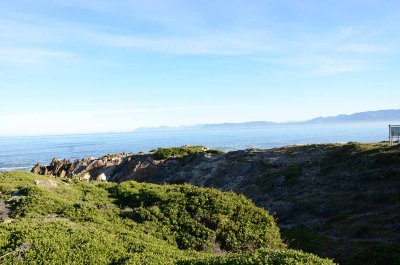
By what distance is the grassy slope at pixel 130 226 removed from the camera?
1164cm

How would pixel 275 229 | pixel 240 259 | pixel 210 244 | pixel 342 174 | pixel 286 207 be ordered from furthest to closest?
pixel 342 174, pixel 286 207, pixel 275 229, pixel 210 244, pixel 240 259

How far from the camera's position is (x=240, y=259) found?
34.7ft

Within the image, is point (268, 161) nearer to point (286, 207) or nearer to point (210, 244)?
point (286, 207)

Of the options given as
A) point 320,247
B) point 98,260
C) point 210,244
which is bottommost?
point 320,247

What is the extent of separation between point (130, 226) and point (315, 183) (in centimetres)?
2089

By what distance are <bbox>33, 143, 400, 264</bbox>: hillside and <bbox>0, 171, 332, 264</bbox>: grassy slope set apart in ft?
13.7

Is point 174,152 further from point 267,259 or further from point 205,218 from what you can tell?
point 267,259

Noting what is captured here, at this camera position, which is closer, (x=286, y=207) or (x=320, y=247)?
(x=320, y=247)

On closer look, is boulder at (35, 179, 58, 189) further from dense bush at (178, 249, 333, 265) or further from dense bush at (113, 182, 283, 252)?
dense bush at (178, 249, 333, 265)

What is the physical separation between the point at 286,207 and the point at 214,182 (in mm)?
14613

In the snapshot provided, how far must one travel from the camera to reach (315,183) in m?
32.7

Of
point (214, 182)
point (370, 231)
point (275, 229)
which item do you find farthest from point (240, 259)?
point (214, 182)

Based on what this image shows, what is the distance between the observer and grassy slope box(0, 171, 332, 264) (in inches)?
458

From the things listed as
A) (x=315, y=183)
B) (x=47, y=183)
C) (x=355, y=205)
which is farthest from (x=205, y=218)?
(x=315, y=183)
